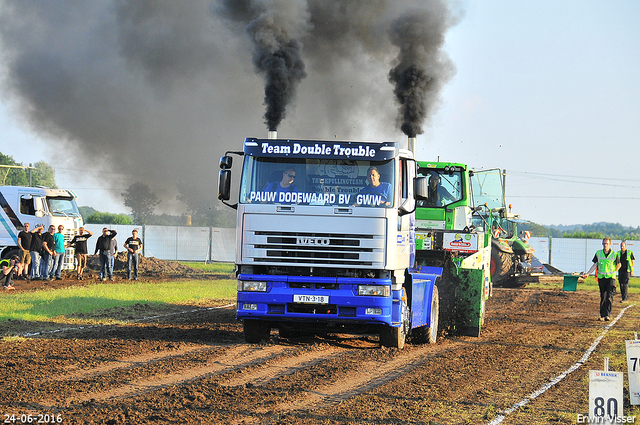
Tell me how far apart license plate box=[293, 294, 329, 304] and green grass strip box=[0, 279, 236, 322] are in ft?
22.0

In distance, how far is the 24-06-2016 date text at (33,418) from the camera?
5.94m

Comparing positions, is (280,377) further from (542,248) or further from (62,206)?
(542,248)

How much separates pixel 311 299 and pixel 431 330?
9.89ft

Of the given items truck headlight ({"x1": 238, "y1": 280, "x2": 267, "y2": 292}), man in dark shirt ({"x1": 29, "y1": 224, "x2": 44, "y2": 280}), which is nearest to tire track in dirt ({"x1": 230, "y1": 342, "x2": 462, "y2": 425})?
truck headlight ({"x1": 238, "y1": 280, "x2": 267, "y2": 292})

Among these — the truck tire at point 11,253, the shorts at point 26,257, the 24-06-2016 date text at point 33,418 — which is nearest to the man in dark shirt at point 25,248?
the shorts at point 26,257

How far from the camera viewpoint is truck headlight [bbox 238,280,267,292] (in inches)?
385

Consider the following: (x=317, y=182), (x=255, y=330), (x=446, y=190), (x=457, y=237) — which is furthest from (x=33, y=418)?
(x=446, y=190)

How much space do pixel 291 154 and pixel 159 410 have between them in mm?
4488

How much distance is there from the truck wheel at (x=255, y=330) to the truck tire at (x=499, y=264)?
1580 centimetres

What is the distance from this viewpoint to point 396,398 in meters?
7.45

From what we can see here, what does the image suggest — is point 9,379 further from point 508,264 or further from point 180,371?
point 508,264

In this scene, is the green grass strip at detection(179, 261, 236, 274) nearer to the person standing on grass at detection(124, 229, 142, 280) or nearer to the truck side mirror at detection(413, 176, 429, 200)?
the person standing on grass at detection(124, 229, 142, 280)

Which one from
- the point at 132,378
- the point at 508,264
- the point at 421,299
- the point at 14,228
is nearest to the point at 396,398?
the point at 132,378

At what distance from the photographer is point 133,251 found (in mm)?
24500
